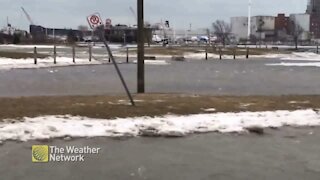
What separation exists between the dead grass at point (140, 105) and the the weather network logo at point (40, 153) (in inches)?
90.0

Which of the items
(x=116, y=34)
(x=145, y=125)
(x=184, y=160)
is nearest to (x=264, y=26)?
(x=116, y=34)

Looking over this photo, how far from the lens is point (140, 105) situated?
12391mm

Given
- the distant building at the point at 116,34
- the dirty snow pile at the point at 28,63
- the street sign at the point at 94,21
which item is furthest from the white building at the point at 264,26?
the street sign at the point at 94,21

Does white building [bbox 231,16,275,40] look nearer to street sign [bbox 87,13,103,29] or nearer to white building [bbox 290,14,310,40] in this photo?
white building [bbox 290,14,310,40]

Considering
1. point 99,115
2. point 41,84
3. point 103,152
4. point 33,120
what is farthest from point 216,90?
point 103,152

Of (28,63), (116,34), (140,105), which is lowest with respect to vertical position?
(28,63)

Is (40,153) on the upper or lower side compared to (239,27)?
lower

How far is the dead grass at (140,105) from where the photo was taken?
440 inches

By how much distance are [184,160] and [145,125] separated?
2.36 m

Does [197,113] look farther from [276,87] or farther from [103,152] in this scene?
[276,87]

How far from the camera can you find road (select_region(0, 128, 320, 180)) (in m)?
7.05

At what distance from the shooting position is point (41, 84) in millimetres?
20453

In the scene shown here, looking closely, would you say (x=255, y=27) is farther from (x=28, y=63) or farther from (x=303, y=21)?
(x=28, y=63)

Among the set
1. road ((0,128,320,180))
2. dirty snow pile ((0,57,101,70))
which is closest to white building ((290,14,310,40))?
dirty snow pile ((0,57,101,70))
